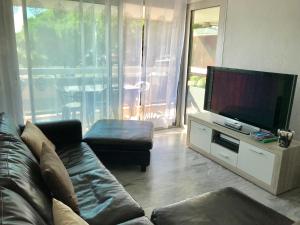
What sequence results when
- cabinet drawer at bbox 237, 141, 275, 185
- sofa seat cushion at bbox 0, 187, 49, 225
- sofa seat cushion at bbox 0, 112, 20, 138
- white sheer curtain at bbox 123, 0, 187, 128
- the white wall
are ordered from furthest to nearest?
white sheer curtain at bbox 123, 0, 187, 128 < the white wall < cabinet drawer at bbox 237, 141, 275, 185 < sofa seat cushion at bbox 0, 112, 20, 138 < sofa seat cushion at bbox 0, 187, 49, 225

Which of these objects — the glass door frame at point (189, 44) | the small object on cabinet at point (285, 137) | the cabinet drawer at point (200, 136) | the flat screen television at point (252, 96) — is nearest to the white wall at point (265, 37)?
the glass door frame at point (189, 44)

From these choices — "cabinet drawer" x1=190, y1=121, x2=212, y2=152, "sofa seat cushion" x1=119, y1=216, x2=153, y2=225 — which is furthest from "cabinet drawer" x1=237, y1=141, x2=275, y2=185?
"sofa seat cushion" x1=119, y1=216, x2=153, y2=225

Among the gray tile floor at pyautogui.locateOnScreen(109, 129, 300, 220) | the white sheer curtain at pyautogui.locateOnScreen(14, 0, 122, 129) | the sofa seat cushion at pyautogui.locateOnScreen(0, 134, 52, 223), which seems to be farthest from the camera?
the white sheer curtain at pyautogui.locateOnScreen(14, 0, 122, 129)

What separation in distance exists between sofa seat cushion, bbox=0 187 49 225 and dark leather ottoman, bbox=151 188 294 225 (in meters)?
0.72

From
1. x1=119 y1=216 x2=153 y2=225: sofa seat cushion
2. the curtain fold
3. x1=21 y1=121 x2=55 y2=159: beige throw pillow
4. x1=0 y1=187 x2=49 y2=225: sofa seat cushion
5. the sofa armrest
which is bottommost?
x1=119 y1=216 x2=153 y2=225: sofa seat cushion

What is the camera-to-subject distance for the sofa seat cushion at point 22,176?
46.1 inches

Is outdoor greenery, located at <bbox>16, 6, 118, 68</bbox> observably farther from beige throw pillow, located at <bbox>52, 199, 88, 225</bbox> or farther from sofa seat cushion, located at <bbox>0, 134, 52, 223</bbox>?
beige throw pillow, located at <bbox>52, 199, 88, 225</bbox>

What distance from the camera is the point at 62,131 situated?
262 centimetres

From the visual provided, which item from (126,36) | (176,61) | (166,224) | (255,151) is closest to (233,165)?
(255,151)

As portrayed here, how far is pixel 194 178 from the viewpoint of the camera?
281 cm

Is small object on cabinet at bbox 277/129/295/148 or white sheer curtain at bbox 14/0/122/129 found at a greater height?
white sheer curtain at bbox 14/0/122/129

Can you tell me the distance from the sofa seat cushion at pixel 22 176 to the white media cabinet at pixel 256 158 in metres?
2.08

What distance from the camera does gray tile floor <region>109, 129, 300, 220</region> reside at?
2.39 m

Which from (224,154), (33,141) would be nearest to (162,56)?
(224,154)
